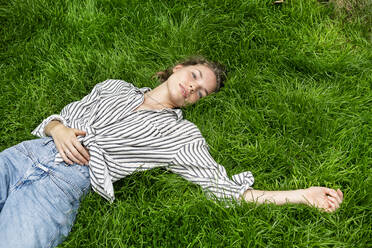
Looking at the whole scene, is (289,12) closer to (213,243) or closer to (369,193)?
(369,193)

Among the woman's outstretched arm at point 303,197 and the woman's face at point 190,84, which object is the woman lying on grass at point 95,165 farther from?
the woman's face at point 190,84

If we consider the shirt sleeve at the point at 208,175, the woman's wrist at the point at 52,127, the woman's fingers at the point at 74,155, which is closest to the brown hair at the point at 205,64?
the shirt sleeve at the point at 208,175

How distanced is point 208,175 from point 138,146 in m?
0.53

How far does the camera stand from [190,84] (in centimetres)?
278

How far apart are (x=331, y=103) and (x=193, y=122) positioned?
116cm

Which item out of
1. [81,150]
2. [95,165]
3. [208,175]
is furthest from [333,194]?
[81,150]

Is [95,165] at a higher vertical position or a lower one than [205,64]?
lower

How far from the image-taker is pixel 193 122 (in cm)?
293

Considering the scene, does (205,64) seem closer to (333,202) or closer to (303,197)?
(303,197)

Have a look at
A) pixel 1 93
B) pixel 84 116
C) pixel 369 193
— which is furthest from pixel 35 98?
pixel 369 193

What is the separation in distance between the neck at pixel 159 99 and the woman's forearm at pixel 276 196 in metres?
0.98

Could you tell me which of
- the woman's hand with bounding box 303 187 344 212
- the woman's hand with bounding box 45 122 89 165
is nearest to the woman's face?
the woman's hand with bounding box 45 122 89 165

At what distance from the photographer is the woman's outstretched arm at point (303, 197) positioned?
2.24 meters

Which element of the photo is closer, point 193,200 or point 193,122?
point 193,200
